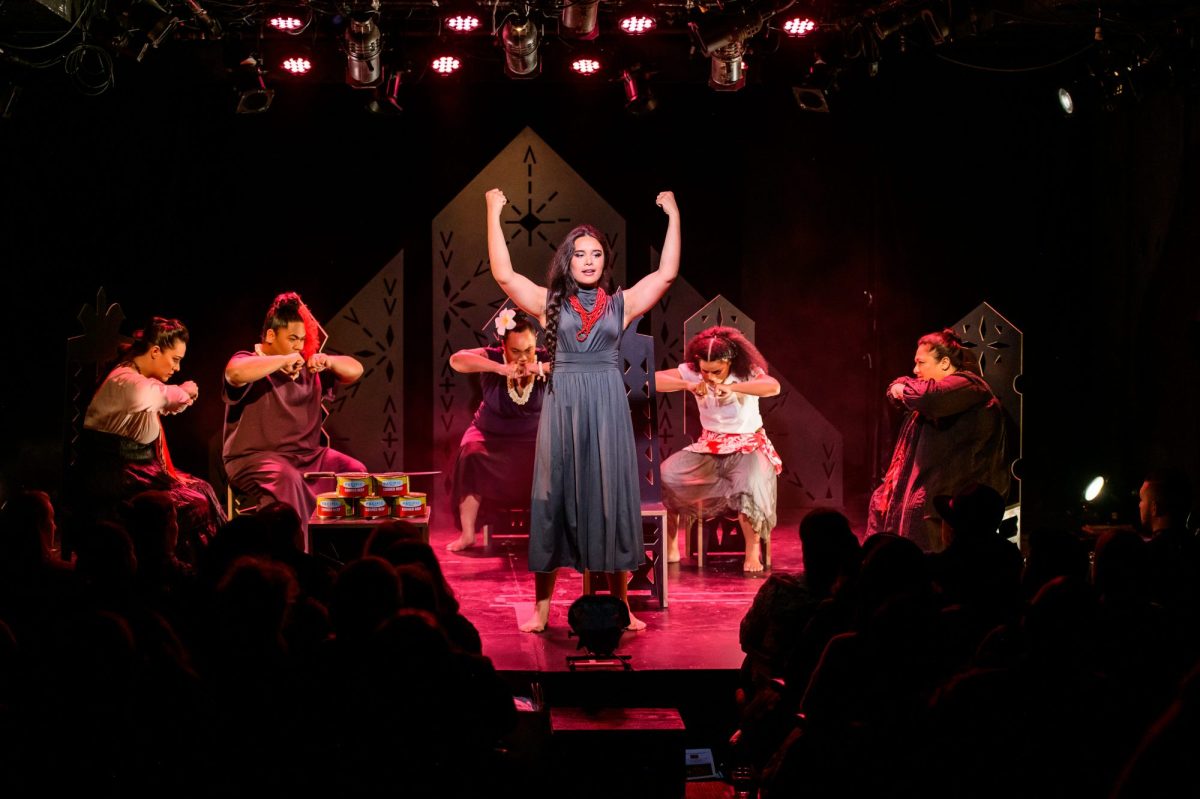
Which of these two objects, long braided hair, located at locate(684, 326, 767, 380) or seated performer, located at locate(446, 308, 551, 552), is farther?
seated performer, located at locate(446, 308, 551, 552)

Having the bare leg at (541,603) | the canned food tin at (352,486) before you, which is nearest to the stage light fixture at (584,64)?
the canned food tin at (352,486)

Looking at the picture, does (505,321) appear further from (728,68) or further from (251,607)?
(251,607)

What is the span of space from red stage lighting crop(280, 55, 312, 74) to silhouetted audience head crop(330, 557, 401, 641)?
198 inches

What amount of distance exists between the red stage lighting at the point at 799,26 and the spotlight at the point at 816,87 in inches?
15.4

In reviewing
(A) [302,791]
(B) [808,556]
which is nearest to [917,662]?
(B) [808,556]

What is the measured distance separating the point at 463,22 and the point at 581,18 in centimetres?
69

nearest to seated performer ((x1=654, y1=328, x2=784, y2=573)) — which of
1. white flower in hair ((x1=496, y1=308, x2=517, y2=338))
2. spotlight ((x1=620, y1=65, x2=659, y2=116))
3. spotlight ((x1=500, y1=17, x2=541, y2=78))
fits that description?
white flower in hair ((x1=496, y1=308, x2=517, y2=338))

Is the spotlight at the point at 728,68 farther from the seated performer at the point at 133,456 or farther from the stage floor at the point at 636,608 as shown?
the seated performer at the point at 133,456

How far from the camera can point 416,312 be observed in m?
8.86

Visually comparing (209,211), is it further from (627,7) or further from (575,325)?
(575,325)

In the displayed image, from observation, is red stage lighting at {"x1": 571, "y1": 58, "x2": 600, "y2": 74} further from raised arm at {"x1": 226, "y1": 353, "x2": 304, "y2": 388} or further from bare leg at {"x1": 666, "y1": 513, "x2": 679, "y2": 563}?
Result: bare leg at {"x1": 666, "y1": 513, "x2": 679, "y2": 563}

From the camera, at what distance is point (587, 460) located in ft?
17.6

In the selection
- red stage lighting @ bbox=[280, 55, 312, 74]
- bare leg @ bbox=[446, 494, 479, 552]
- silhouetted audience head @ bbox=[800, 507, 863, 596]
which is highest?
red stage lighting @ bbox=[280, 55, 312, 74]

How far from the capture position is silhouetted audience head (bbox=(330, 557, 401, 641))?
3053 mm
